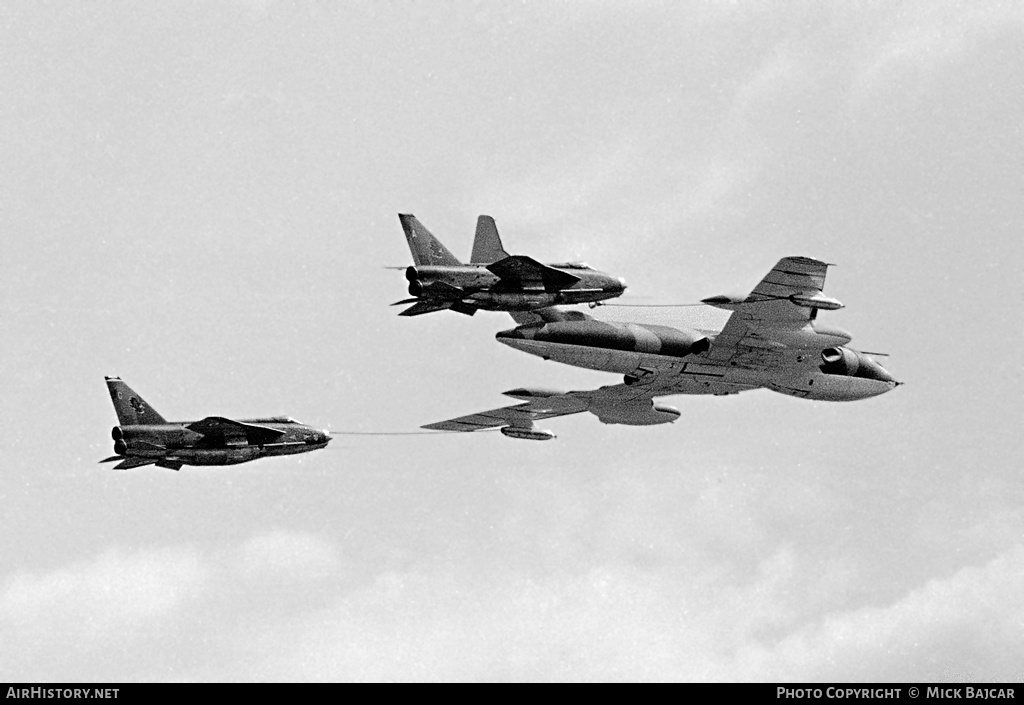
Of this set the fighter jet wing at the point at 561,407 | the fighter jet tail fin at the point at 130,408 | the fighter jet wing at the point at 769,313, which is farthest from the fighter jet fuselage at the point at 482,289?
the fighter jet tail fin at the point at 130,408

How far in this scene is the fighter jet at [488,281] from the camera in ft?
234

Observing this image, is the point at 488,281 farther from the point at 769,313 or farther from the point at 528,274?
the point at 769,313

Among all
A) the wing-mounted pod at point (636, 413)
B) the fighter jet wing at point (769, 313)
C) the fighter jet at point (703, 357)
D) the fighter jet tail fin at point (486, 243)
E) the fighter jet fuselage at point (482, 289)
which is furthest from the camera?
the fighter jet tail fin at point (486, 243)

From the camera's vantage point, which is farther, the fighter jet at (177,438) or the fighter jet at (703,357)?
the fighter jet at (177,438)

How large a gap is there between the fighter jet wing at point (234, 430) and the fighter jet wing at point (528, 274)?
19.1m

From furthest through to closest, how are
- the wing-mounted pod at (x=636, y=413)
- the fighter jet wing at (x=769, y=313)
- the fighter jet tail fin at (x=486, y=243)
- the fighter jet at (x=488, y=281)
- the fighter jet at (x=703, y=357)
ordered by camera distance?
the fighter jet tail fin at (x=486, y=243) → the wing-mounted pod at (x=636, y=413) → the fighter jet at (x=488, y=281) → the fighter jet at (x=703, y=357) → the fighter jet wing at (x=769, y=313)

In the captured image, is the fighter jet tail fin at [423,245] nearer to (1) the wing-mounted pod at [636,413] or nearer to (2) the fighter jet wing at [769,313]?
(1) the wing-mounted pod at [636,413]
